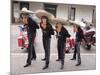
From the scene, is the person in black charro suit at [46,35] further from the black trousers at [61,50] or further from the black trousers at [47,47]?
the black trousers at [61,50]

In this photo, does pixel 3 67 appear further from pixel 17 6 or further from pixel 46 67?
pixel 17 6

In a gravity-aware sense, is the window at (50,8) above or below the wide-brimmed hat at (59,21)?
above

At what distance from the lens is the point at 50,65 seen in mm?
2434

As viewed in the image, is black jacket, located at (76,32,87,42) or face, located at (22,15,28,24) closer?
face, located at (22,15,28,24)

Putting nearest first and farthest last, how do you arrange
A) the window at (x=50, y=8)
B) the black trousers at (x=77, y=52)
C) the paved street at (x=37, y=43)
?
the paved street at (x=37, y=43) → the window at (x=50, y=8) → the black trousers at (x=77, y=52)

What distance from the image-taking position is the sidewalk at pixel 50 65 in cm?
230

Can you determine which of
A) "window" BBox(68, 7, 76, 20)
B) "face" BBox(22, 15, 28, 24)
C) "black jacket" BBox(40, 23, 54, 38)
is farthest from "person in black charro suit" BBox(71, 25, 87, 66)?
"face" BBox(22, 15, 28, 24)

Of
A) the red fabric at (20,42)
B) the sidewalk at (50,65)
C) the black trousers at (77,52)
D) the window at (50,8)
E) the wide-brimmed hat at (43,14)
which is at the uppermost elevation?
the window at (50,8)

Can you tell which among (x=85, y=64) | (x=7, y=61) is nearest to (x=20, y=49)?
(x=7, y=61)

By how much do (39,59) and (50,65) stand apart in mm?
155

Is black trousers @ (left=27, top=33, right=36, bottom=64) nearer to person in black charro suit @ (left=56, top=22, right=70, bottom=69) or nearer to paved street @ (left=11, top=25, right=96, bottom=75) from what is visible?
paved street @ (left=11, top=25, right=96, bottom=75)

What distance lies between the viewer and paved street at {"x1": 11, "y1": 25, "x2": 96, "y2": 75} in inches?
90.3

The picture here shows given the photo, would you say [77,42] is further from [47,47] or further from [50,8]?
[50,8]

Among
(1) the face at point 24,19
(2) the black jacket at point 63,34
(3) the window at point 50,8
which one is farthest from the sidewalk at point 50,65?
(3) the window at point 50,8
